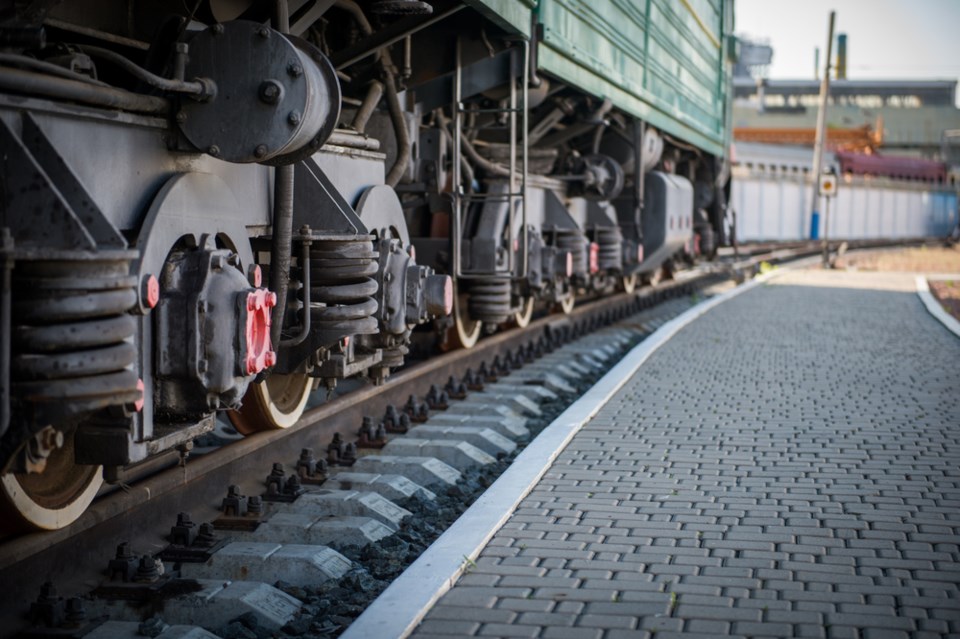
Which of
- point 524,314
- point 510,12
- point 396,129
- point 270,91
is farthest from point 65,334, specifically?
point 524,314

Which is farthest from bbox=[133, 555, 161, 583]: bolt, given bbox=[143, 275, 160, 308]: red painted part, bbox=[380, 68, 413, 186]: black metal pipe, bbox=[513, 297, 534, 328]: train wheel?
bbox=[513, 297, 534, 328]: train wheel

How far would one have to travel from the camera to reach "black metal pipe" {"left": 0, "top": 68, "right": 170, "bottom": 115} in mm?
3232

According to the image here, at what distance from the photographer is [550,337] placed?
1132cm

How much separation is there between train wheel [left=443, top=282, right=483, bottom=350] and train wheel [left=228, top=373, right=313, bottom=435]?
2.76 m

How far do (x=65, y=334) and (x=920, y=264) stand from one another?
29993 millimetres

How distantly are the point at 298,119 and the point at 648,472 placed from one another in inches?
96.6

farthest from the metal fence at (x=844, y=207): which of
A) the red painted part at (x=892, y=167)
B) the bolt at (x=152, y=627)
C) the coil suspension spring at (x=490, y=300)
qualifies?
the bolt at (x=152, y=627)

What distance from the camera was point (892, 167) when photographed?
49.1m

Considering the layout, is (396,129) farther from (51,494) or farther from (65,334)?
(65,334)

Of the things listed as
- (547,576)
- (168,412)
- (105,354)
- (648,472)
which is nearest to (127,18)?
(168,412)

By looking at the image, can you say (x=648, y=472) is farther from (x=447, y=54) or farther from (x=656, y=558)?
(x=447, y=54)

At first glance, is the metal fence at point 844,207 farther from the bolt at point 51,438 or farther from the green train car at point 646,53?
the bolt at point 51,438

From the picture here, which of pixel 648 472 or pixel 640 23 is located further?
pixel 640 23

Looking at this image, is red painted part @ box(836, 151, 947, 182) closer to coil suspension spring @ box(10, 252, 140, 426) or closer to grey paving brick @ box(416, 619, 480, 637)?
grey paving brick @ box(416, 619, 480, 637)
